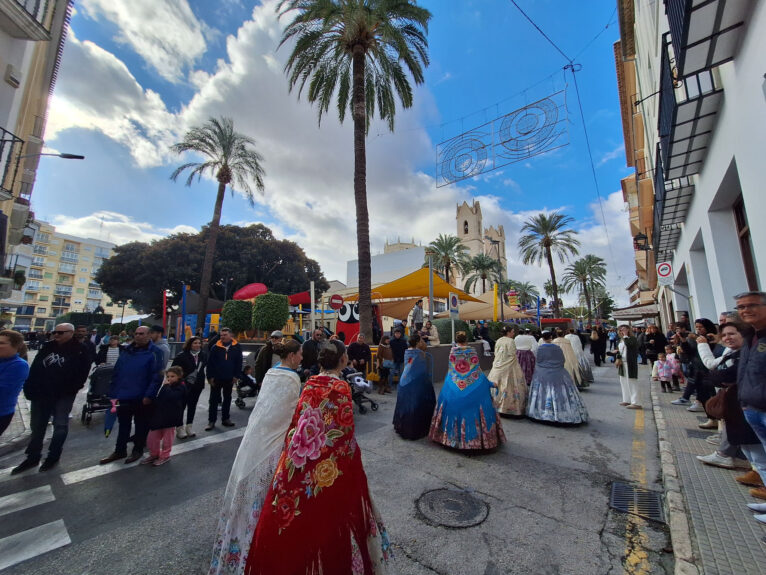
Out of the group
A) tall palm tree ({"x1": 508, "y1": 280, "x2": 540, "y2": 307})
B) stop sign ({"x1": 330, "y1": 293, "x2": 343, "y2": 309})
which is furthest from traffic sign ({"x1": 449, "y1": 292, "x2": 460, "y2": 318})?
tall palm tree ({"x1": 508, "y1": 280, "x2": 540, "y2": 307})

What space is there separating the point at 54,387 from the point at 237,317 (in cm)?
1270

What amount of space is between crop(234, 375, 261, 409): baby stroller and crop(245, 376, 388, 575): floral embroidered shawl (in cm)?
622

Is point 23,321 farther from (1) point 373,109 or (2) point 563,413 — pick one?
(2) point 563,413

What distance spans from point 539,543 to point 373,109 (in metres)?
14.3

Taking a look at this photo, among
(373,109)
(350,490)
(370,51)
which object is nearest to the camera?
(350,490)

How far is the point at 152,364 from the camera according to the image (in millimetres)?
4773

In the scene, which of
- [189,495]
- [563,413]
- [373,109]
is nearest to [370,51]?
[373,109]

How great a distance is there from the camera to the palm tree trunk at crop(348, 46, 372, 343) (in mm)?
10945

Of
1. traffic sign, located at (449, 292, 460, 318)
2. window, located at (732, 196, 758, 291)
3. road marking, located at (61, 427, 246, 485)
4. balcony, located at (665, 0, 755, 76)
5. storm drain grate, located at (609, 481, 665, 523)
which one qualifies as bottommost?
storm drain grate, located at (609, 481, 665, 523)

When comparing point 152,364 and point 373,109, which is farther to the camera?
point 373,109

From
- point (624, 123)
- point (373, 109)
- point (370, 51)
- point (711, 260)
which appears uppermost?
point (624, 123)

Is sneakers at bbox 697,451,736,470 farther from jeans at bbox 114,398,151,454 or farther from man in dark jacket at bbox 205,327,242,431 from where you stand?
jeans at bbox 114,398,151,454

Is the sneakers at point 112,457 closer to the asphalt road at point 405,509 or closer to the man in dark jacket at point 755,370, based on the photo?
the asphalt road at point 405,509

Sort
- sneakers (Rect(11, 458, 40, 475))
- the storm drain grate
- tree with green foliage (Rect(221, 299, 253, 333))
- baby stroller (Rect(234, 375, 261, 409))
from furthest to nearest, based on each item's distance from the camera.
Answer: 1. tree with green foliage (Rect(221, 299, 253, 333))
2. baby stroller (Rect(234, 375, 261, 409))
3. sneakers (Rect(11, 458, 40, 475))
4. the storm drain grate
